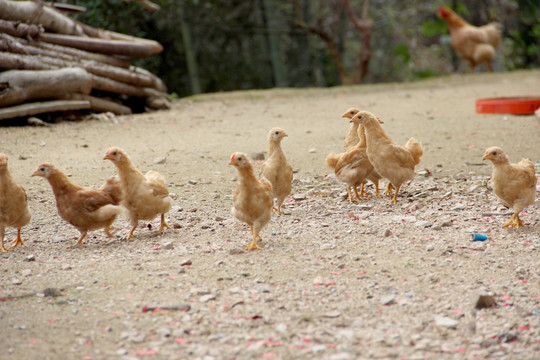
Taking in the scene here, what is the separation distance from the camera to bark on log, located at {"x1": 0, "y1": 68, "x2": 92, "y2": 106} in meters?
8.49

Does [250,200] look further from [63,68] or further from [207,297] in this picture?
[63,68]

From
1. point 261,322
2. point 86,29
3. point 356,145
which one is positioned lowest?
point 261,322

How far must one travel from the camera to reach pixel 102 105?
10.2 metres

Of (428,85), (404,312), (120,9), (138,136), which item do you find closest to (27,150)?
(138,136)

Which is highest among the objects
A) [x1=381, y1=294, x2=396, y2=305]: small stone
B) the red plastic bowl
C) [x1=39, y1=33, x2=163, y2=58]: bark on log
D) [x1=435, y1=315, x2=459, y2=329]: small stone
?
[x1=39, y1=33, x2=163, y2=58]: bark on log

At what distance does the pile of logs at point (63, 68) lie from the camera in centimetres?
880

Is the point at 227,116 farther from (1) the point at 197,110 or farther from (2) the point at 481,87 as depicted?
(2) the point at 481,87

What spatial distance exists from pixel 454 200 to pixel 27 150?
200 inches

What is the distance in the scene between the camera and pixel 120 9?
45.3 feet

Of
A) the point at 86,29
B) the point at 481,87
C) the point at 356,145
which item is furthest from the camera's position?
the point at 481,87

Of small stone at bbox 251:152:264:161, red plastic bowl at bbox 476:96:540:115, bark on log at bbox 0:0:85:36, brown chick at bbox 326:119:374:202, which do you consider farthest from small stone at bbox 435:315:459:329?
bark on log at bbox 0:0:85:36

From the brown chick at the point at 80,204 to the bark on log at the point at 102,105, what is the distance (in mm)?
5277

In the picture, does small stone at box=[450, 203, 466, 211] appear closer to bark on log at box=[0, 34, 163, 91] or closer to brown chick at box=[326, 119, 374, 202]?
brown chick at box=[326, 119, 374, 202]

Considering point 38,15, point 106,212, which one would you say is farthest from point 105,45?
point 106,212
